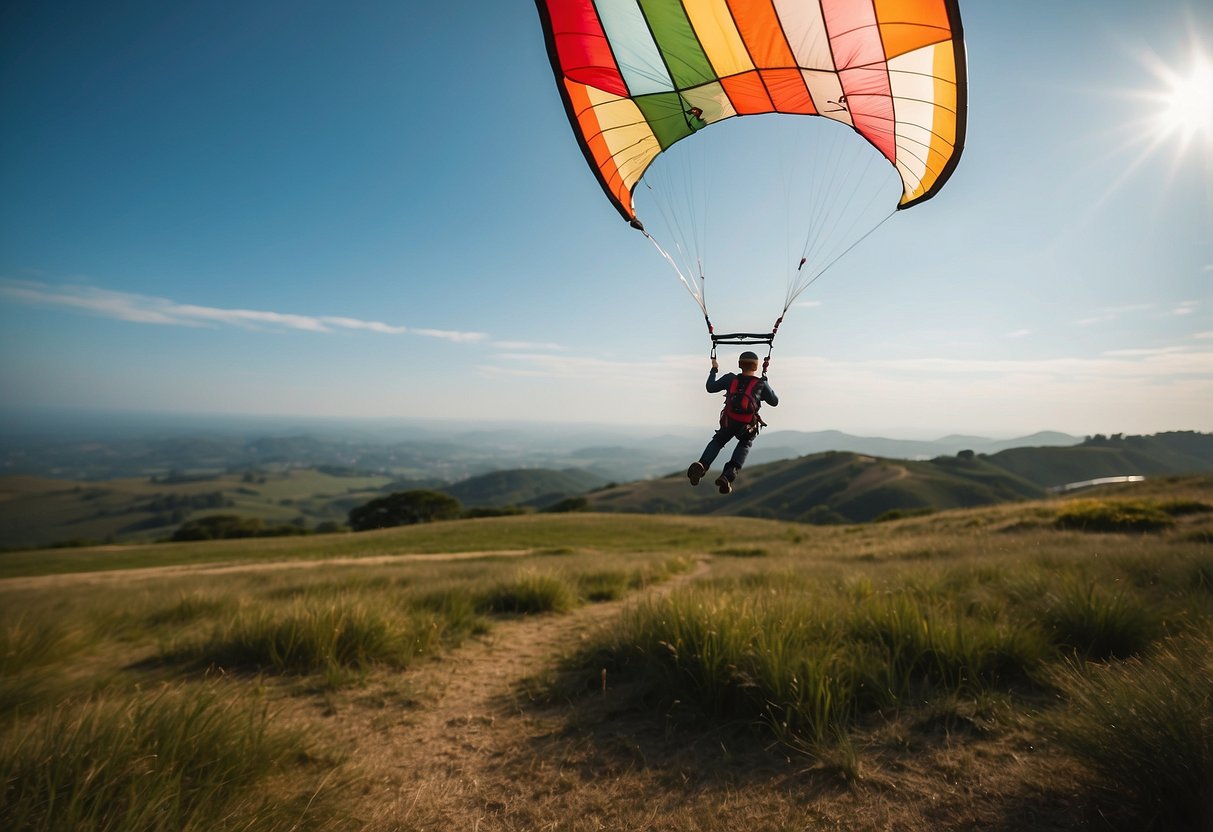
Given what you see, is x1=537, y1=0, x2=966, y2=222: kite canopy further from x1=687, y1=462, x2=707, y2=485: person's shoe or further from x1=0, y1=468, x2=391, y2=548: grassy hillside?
x1=0, y1=468, x2=391, y2=548: grassy hillside

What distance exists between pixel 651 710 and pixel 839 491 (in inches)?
4376

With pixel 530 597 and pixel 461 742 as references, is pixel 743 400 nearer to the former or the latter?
pixel 461 742

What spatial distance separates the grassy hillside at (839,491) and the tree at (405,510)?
115 feet

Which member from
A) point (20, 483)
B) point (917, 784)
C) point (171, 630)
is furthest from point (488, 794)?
point (20, 483)

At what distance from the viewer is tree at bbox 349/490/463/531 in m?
59.7

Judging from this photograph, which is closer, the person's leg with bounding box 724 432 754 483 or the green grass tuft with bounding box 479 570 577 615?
the person's leg with bounding box 724 432 754 483

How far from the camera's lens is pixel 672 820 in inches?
136

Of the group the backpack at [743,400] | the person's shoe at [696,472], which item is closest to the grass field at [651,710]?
the person's shoe at [696,472]

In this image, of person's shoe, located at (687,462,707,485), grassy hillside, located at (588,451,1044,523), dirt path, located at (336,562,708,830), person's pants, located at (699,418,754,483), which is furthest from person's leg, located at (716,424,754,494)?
grassy hillside, located at (588,451,1044,523)

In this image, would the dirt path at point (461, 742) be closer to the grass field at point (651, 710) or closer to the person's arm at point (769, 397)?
the grass field at point (651, 710)

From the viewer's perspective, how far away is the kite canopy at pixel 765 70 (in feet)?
18.0

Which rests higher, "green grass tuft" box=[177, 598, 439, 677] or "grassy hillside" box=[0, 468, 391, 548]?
"green grass tuft" box=[177, 598, 439, 677]

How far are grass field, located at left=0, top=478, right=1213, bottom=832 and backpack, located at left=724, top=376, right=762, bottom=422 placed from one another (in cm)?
227

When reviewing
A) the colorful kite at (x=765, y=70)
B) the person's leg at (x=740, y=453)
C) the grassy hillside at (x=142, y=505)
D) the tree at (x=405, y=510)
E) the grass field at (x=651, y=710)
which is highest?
the colorful kite at (x=765, y=70)
